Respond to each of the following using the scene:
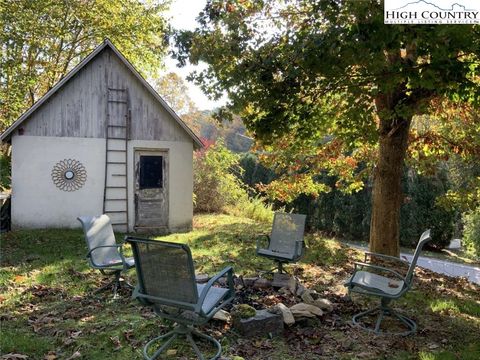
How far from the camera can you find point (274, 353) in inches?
168

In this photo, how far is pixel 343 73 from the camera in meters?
6.05

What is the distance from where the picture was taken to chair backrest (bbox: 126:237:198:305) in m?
3.73

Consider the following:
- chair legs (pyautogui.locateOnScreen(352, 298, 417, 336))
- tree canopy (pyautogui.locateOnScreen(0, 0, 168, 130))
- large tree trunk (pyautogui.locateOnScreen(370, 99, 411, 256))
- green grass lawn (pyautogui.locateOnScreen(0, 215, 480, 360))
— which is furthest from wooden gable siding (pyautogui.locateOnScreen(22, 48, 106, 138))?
chair legs (pyautogui.locateOnScreen(352, 298, 417, 336))

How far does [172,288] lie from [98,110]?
365 inches

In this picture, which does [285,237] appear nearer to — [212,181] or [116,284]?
[116,284]

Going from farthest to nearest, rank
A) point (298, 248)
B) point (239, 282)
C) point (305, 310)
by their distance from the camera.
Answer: point (298, 248)
point (239, 282)
point (305, 310)

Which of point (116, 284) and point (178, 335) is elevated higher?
point (116, 284)

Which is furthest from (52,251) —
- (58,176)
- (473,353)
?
(473,353)

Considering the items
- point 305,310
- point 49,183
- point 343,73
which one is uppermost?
point 343,73

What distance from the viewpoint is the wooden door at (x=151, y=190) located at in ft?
40.1

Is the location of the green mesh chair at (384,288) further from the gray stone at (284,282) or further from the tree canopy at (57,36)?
the tree canopy at (57,36)

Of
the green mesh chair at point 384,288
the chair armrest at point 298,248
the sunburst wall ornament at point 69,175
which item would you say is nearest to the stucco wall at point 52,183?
the sunburst wall ornament at point 69,175

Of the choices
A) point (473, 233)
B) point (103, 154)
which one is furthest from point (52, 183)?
point (473, 233)

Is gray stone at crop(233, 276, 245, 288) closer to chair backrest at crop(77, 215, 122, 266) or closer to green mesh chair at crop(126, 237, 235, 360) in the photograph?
chair backrest at crop(77, 215, 122, 266)
